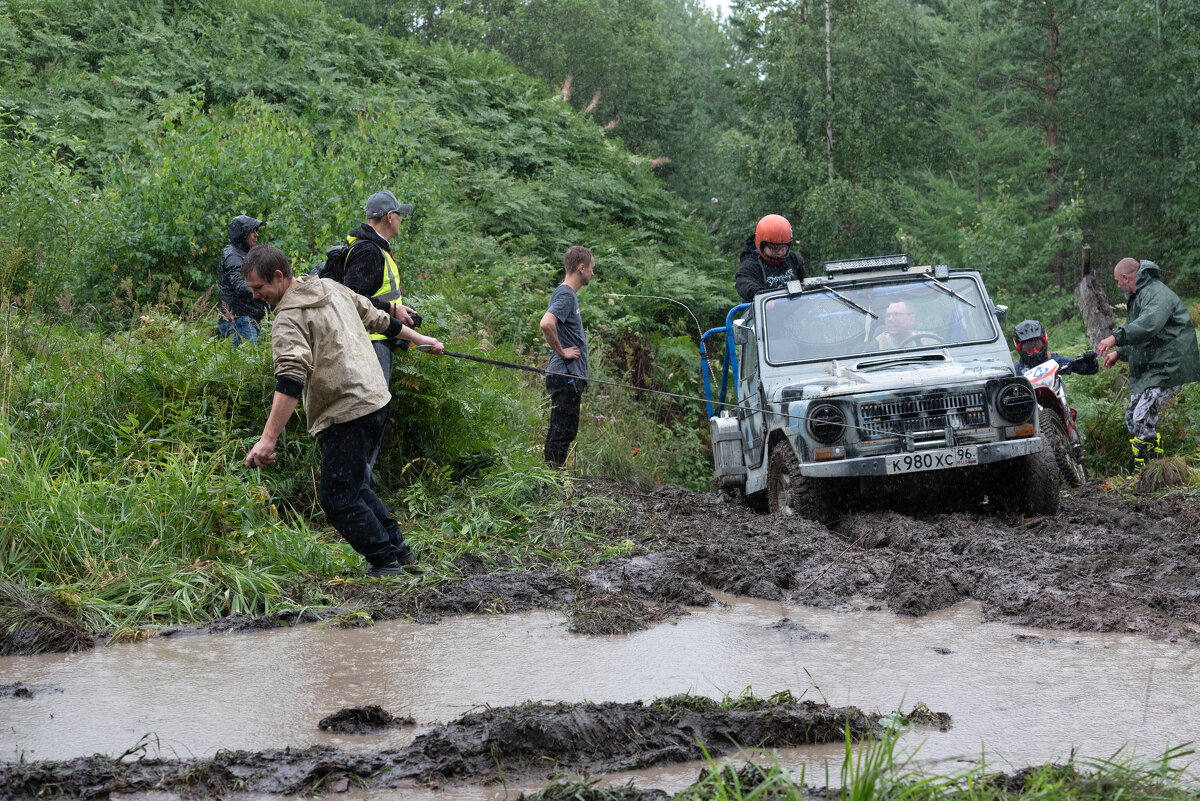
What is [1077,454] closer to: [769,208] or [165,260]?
[165,260]

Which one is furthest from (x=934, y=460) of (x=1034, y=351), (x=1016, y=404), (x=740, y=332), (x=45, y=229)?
(x=45, y=229)

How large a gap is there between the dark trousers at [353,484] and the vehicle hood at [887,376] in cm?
303

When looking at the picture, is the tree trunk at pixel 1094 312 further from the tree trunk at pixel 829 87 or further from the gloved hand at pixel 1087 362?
the tree trunk at pixel 829 87

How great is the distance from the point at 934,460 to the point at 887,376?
71 centimetres

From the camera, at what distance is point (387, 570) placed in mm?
5871

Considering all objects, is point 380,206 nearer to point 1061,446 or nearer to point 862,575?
point 862,575

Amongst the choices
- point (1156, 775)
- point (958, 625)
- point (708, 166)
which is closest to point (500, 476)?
point (958, 625)

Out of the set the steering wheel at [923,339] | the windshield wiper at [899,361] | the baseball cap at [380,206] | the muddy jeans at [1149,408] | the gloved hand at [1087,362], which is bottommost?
the muddy jeans at [1149,408]

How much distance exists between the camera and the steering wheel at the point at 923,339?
8.21 m

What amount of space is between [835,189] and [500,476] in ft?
54.8

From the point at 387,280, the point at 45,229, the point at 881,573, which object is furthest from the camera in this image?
the point at 45,229

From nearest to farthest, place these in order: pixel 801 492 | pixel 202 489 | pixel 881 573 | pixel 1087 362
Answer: pixel 881 573 < pixel 202 489 < pixel 801 492 < pixel 1087 362

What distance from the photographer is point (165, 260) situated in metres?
10.7

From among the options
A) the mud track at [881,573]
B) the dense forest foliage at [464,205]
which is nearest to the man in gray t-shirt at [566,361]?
the dense forest foliage at [464,205]
